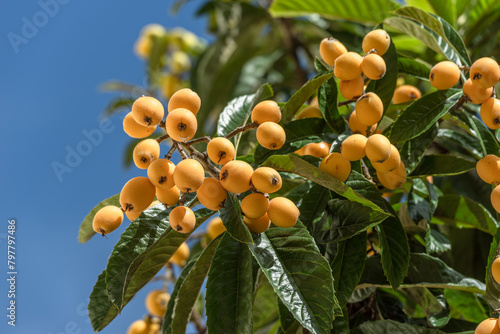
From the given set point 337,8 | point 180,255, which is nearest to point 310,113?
point 180,255

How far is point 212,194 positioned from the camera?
879mm

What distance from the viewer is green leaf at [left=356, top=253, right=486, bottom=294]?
43.3 inches

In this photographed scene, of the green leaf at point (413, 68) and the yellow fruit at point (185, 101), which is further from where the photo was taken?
the green leaf at point (413, 68)

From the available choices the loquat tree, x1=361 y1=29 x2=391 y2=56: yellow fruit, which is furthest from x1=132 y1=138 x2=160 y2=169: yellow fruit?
x1=361 y1=29 x2=391 y2=56: yellow fruit

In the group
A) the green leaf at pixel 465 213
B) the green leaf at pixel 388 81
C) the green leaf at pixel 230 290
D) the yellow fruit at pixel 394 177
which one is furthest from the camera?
the green leaf at pixel 465 213

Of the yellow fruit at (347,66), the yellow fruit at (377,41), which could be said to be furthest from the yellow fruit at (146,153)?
the yellow fruit at (377,41)

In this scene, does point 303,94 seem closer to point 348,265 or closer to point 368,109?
point 368,109

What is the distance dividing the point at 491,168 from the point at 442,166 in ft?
0.40

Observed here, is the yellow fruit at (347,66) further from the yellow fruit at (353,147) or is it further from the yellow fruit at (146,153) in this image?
the yellow fruit at (146,153)

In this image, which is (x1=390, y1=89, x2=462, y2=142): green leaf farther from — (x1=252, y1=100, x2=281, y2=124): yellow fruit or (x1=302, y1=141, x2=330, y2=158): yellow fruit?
(x1=252, y1=100, x2=281, y2=124): yellow fruit

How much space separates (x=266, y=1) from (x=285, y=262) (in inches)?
81.1

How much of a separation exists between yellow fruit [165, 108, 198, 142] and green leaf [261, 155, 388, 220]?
158 millimetres

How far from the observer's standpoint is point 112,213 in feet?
3.08

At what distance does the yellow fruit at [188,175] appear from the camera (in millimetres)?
834
